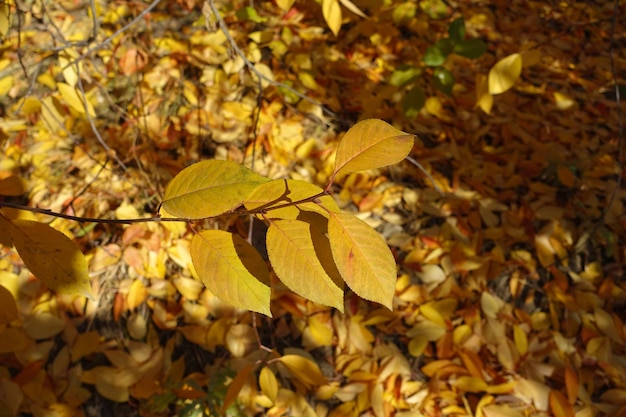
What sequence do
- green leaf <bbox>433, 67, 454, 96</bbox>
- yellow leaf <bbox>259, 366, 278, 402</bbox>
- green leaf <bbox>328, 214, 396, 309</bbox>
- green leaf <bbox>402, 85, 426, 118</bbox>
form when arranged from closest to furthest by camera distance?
green leaf <bbox>328, 214, 396, 309</bbox> < yellow leaf <bbox>259, 366, 278, 402</bbox> < green leaf <bbox>433, 67, 454, 96</bbox> < green leaf <bbox>402, 85, 426, 118</bbox>

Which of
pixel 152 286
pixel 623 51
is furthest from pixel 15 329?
pixel 623 51

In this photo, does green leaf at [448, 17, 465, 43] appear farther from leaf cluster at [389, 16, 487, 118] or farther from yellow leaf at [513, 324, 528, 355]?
yellow leaf at [513, 324, 528, 355]

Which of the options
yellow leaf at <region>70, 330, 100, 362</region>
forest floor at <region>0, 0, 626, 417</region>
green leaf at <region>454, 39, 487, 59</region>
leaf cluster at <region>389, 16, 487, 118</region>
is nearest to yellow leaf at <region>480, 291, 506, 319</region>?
forest floor at <region>0, 0, 626, 417</region>

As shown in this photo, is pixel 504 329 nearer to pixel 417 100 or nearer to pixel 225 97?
pixel 417 100

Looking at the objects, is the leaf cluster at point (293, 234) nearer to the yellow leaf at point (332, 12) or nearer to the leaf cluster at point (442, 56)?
the yellow leaf at point (332, 12)

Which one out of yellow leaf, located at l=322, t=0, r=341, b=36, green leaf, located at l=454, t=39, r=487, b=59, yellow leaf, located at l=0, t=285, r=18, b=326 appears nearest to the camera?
yellow leaf, located at l=0, t=285, r=18, b=326

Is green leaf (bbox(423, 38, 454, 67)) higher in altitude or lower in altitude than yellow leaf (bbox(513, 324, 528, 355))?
higher

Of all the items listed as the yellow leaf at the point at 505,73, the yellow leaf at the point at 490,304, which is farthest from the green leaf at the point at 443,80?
the yellow leaf at the point at 490,304
